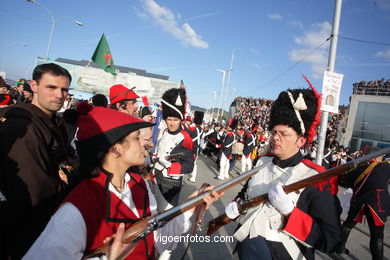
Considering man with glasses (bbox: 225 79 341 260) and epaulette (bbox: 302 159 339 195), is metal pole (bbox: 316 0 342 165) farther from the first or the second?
epaulette (bbox: 302 159 339 195)

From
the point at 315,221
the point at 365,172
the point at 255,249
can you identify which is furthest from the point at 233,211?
the point at 365,172

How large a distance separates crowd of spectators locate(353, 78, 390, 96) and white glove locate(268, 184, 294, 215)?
22.8 meters

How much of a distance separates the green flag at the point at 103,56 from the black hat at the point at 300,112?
7683 millimetres

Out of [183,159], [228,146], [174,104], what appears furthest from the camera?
[228,146]

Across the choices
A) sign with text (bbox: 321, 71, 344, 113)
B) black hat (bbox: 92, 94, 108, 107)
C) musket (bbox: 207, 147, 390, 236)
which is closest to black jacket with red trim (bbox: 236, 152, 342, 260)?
musket (bbox: 207, 147, 390, 236)

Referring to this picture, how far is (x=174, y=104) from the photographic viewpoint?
4500mm

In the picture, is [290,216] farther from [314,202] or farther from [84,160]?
[84,160]

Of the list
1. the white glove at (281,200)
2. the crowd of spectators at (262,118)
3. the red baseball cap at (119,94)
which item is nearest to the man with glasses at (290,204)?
the white glove at (281,200)

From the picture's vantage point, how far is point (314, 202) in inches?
73.8

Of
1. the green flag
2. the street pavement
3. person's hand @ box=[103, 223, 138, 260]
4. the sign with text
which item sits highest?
the green flag

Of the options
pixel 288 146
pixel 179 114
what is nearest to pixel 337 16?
pixel 179 114

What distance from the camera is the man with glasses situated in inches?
70.1

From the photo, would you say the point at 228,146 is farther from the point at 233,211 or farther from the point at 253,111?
the point at 253,111

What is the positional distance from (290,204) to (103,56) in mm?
8796
